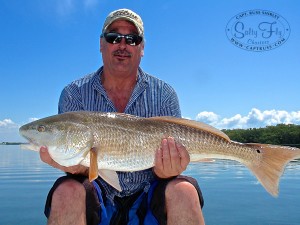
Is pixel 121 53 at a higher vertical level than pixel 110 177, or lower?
higher

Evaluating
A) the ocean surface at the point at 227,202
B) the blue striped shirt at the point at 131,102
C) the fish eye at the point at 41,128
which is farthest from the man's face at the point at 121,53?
the ocean surface at the point at 227,202

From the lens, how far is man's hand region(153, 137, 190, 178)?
3619 millimetres

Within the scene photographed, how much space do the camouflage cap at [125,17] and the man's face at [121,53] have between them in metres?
0.05

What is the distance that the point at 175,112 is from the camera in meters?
4.50

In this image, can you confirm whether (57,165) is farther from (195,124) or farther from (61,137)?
(195,124)

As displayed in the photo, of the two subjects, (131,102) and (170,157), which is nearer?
(170,157)

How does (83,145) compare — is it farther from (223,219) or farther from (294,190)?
(294,190)

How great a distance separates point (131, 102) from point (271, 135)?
52.7 metres

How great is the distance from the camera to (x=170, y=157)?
3633mm

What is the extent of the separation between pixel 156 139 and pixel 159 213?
748 millimetres

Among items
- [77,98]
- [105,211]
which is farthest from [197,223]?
[77,98]

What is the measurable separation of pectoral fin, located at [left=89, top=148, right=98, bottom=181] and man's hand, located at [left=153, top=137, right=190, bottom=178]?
0.57 m

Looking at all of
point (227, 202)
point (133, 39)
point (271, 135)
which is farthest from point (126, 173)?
point (271, 135)

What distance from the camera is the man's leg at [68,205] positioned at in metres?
3.41
